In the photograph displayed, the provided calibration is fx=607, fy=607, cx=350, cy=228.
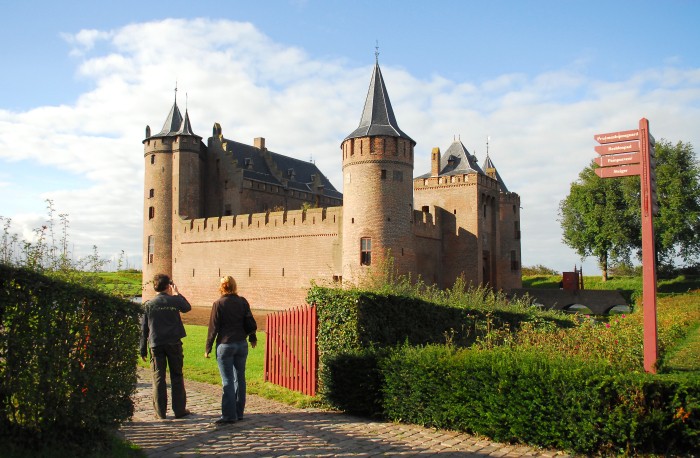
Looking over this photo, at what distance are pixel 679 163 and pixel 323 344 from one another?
40.5 m

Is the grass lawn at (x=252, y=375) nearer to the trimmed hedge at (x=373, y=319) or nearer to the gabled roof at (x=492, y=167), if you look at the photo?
the trimmed hedge at (x=373, y=319)

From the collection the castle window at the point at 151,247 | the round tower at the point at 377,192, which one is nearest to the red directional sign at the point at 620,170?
the round tower at the point at 377,192

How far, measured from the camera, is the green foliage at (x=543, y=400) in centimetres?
586

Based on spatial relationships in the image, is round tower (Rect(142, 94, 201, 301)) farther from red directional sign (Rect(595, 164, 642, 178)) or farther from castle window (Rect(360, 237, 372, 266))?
red directional sign (Rect(595, 164, 642, 178))

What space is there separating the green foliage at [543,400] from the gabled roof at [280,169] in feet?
105

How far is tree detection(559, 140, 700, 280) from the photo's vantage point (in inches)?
1577

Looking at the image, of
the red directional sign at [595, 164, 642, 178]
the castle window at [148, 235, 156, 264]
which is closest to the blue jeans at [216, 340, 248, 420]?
the red directional sign at [595, 164, 642, 178]

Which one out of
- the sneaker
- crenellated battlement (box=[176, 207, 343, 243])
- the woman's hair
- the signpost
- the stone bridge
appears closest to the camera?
the sneaker

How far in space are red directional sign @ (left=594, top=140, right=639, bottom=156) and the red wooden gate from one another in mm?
4997

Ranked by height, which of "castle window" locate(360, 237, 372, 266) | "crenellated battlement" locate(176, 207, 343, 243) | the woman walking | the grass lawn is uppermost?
"crenellated battlement" locate(176, 207, 343, 243)

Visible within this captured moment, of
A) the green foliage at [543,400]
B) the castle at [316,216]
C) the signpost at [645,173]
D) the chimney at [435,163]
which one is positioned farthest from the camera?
the chimney at [435,163]

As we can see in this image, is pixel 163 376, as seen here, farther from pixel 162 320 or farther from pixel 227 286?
pixel 227 286

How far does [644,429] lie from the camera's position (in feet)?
19.2

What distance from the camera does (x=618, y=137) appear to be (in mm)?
9188
